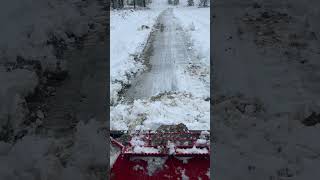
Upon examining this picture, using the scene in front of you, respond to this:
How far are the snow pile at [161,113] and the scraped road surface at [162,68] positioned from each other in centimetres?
92

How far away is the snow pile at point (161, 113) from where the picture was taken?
9453 millimetres

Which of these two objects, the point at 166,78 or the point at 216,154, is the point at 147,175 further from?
the point at 166,78

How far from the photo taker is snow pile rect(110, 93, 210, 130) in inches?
372

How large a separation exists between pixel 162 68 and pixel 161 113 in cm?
538

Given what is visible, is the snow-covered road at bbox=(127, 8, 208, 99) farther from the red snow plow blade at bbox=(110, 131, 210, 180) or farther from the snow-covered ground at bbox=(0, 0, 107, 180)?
the red snow plow blade at bbox=(110, 131, 210, 180)

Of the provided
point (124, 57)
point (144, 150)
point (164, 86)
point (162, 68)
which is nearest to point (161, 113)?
point (164, 86)

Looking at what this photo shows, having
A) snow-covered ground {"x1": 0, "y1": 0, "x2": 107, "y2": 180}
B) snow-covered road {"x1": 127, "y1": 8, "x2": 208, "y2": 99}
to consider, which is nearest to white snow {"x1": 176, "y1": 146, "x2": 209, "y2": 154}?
snow-covered ground {"x1": 0, "y1": 0, "x2": 107, "y2": 180}

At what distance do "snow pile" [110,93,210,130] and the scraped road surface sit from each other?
92 cm

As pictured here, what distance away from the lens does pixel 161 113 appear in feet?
33.6

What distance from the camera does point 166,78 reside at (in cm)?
1384

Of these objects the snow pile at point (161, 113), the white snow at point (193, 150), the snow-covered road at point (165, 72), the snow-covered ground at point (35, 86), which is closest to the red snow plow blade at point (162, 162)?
the white snow at point (193, 150)

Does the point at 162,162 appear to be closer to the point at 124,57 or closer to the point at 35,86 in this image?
the point at 35,86

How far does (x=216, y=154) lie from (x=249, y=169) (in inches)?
14.4

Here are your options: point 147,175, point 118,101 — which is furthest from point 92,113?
point 118,101
